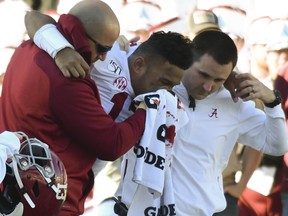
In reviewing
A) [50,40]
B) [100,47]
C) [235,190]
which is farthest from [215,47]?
[235,190]

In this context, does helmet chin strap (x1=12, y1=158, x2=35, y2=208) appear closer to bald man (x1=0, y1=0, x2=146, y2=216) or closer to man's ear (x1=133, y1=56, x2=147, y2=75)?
bald man (x1=0, y1=0, x2=146, y2=216)

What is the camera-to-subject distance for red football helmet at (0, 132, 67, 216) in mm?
3795

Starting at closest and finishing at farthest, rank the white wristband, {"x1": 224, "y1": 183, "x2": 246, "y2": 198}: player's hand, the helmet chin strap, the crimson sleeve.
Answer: the helmet chin strap < the crimson sleeve < the white wristband < {"x1": 224, "y1": 183, "x2": 246, "y2": 198}: player's hand

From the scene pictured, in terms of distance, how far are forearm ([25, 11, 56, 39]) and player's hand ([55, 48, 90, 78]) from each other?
0.28 meters

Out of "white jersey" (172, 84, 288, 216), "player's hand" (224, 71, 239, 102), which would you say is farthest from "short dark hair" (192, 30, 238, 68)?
"white jersey" (172, 84, 288, 216)

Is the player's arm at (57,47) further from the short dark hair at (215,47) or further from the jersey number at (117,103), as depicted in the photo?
the short dark hair at (215,47)

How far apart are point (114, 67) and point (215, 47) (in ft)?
2.52

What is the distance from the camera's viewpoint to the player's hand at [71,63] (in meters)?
4.07

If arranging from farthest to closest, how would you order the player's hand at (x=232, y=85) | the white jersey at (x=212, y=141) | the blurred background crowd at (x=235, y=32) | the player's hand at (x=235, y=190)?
the blurred background crowd at (x=235, y=32) < the player's hand at (x=235, y=190) < the player's hand at (x=232, y=85) < the white jersey at (x=212, y=141)

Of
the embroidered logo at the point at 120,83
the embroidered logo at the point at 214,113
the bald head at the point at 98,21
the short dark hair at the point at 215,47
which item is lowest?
the embroidered logo at the point at 214,113

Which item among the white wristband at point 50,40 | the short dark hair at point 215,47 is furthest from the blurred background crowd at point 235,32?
the white wristband at point 50,40

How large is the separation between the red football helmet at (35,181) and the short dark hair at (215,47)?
1.42 metres

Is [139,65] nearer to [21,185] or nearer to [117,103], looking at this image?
[117,103]

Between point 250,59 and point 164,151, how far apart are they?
10.8ft
